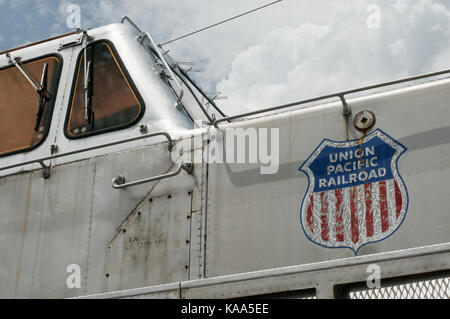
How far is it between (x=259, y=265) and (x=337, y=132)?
1.06 m

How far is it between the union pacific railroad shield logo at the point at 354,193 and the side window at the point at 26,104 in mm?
2583

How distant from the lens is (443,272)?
3641 mm

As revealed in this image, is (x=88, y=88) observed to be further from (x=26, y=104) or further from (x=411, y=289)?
(x=411, y=289)

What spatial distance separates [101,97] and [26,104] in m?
0.83

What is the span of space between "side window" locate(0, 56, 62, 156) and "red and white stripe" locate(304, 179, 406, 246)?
270 centimetres

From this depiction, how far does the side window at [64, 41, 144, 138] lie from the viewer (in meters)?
5.53

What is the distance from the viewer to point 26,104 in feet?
19.8

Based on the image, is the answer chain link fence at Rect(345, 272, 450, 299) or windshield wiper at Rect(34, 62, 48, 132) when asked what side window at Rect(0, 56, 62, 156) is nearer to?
windshield wiper at Rect(34, 62, 48, 132)
